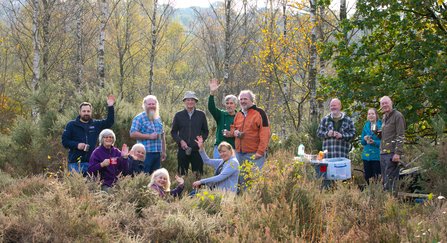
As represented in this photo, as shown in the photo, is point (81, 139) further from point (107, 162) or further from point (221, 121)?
point (221, 121)

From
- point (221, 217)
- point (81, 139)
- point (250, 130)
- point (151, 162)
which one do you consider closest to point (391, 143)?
point (250, 130)

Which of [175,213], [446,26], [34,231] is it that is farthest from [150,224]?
[446,26]

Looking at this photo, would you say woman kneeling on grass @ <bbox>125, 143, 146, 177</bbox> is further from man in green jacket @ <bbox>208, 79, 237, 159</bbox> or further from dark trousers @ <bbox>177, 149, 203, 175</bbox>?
man in green jacket @ <bbox>208, 79, 237, 159</bbox>

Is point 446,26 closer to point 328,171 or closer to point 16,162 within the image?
point 328,171

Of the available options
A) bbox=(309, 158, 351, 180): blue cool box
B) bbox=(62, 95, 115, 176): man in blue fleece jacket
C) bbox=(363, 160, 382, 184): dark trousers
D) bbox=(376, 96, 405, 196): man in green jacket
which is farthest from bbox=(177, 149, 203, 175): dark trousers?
bbox=(376, 96, 405, 196): man in green jacket

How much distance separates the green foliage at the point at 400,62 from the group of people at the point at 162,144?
12.1 feet

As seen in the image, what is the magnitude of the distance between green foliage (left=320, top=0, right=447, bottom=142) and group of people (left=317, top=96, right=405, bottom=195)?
227 cm

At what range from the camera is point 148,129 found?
6012 mm

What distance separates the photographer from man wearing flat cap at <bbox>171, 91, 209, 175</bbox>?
6.37 m

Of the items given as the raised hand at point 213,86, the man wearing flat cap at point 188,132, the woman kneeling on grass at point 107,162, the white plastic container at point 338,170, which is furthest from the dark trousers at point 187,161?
the white plastic container at point 338,170

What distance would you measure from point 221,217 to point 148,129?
277 cm

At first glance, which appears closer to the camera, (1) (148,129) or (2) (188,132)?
(1) (148,129)

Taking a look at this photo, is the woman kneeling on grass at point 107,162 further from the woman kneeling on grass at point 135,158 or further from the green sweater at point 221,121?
the green sweater at point 221,121

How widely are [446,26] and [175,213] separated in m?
8.22
